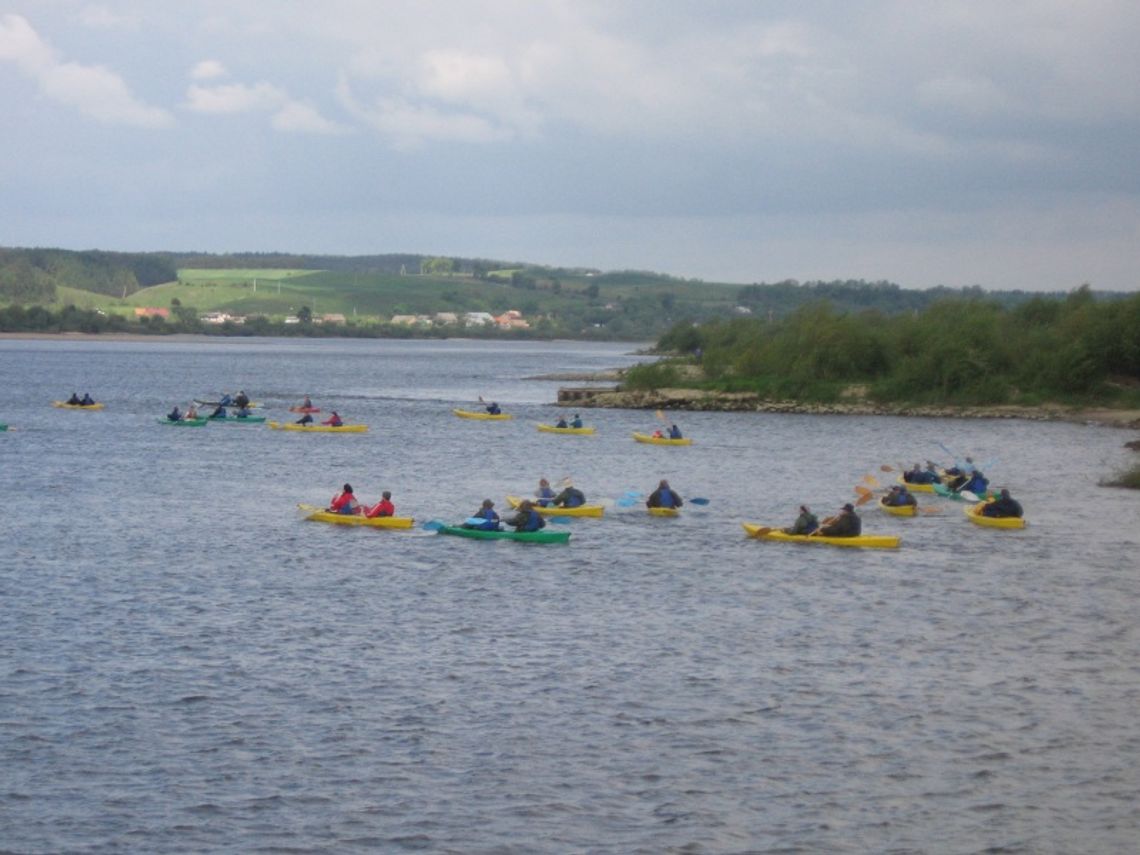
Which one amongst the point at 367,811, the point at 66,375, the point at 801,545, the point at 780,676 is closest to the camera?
the point at 367,811

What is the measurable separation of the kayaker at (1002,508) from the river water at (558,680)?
840 millimetres

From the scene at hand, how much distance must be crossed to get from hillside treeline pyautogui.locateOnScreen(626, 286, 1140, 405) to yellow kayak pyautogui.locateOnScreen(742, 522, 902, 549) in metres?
62.4

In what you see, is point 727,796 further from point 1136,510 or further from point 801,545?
point 1136,510

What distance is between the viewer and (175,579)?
118ft

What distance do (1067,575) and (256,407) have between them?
226ft

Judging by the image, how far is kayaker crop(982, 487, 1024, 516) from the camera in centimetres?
4706

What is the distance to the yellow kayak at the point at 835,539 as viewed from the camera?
42406mm

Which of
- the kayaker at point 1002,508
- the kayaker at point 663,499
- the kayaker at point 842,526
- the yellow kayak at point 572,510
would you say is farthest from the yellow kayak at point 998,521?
the yellow kayak at point 572,510

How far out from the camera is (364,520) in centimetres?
4484

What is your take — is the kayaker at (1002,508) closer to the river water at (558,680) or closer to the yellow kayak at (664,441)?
the river water at (558,680)

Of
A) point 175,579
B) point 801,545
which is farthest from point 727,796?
point 801,545

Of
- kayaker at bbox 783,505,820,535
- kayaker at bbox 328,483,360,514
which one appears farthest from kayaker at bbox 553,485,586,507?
kayaker at bbox 783,505,820,535

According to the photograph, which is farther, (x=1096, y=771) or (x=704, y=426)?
(x=704, y=426)

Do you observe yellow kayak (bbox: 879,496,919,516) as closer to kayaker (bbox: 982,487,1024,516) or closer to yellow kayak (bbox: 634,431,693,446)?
kayaker (bbox: 982,487,1024,516)
